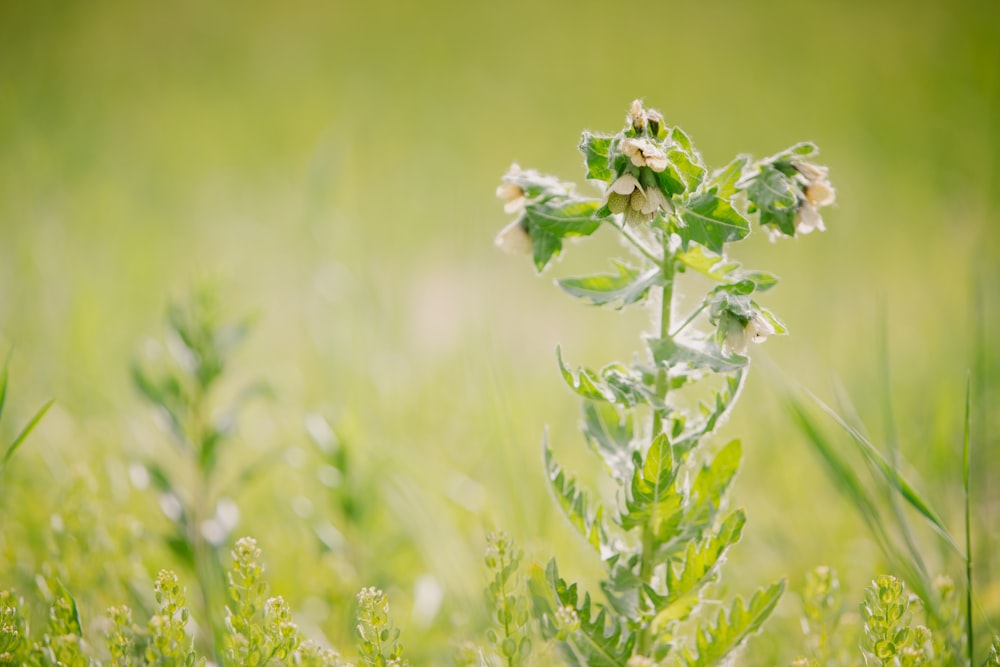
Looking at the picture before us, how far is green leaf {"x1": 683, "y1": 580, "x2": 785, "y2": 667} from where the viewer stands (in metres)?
1.27

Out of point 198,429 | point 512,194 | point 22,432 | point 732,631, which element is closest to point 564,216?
point 512,194

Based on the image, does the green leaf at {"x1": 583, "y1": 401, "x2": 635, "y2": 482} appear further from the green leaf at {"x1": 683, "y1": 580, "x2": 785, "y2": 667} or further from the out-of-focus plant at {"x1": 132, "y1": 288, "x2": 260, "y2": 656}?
the out-of-focus plant at {"x1": 132, "y1": 288, "x2": 260, "y2": 656}

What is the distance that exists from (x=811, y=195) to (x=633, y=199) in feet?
1.19

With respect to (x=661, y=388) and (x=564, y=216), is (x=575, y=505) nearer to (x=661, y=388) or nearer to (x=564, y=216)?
(x=661, y=388)

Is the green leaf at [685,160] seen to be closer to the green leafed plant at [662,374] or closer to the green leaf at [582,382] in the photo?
the green leafed plant at [662,374]

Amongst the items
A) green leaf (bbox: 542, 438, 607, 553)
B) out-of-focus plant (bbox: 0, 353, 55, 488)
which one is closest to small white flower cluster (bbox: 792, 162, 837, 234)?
green leaf (bbox: 542, 438, 607, 553)

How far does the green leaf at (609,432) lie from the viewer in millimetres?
1368

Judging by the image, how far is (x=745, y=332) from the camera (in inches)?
48.3

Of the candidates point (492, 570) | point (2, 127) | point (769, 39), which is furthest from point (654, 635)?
point (769, 39)

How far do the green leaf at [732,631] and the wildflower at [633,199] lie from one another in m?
0.59

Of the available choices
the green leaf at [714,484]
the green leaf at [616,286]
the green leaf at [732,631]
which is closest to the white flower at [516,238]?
the green leaf at [616,286]

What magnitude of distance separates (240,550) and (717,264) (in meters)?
0.85

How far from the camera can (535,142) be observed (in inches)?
225

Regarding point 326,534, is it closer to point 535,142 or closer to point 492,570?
point 492,570
